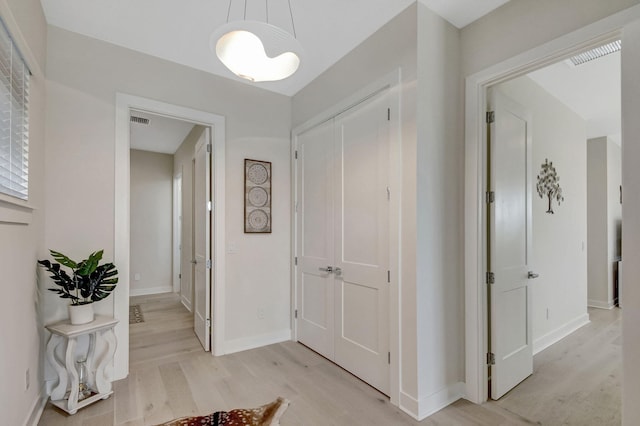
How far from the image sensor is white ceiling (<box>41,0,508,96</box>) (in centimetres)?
219

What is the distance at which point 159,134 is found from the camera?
194 inches

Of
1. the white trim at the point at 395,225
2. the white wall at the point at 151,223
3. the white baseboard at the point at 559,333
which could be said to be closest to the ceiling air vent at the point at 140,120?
the white wall at the point at 151,223

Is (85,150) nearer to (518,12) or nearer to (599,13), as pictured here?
(518,12)

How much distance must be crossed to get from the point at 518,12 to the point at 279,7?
1601mm

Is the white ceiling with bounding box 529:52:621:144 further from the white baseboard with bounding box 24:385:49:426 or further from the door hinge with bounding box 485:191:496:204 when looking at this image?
the white baseboard with bounding box 24:385:49:426

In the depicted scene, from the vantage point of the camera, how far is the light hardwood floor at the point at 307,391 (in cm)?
208

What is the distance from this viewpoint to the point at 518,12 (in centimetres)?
205

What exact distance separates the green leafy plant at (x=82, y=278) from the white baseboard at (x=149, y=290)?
12.7 ft

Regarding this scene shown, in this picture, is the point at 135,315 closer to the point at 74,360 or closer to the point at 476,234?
the point at 74,360

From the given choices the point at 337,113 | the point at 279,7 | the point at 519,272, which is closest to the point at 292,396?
the point at 519,272

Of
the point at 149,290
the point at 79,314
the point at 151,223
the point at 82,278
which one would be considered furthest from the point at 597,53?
the point at 149,290

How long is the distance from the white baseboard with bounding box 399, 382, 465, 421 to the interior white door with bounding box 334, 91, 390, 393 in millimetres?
230

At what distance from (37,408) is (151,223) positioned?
4.35 meters

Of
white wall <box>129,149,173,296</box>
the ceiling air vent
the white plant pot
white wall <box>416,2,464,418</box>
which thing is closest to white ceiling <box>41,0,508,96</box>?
white wall <box>416,2,464,418</box>
